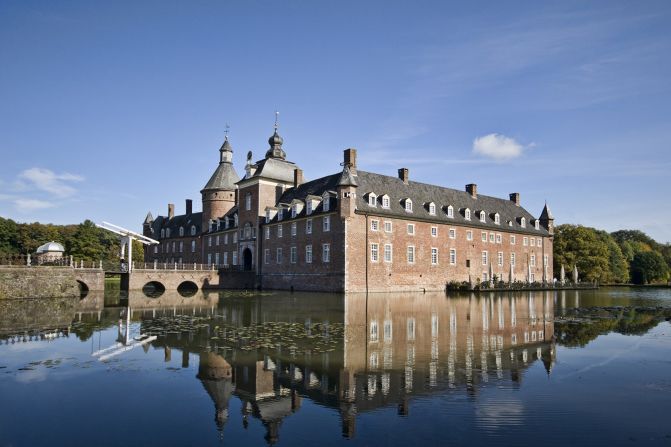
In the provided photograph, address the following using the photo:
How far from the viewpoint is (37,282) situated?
1147 inches

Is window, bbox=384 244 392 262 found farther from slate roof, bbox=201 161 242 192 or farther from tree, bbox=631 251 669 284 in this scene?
tree, bbox=631 251 669 284

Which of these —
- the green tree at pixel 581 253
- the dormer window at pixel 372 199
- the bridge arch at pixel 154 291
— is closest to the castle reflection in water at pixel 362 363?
the bridge arch at pixel 154 291

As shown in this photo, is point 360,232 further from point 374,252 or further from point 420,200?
point 420,200

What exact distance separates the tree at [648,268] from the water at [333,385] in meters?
69.5

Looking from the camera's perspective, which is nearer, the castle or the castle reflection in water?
the castle reflection in water

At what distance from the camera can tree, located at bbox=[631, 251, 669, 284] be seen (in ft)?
247

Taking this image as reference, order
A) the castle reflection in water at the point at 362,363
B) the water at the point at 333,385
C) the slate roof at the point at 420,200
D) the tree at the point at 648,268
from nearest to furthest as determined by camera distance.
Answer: the water at the point at 333,385 → the castle reflection in water at the point at 362,363 → the slate roof at the point at 420,200 → the tree at the point at 648,268

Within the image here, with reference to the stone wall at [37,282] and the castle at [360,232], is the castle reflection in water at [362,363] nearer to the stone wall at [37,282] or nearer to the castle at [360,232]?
the stone wall at [37,282]

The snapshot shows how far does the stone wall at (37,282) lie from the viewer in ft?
91.1

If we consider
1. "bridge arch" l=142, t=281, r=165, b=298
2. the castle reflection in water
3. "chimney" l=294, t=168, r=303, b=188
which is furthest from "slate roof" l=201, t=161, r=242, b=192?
the castle reflection in water

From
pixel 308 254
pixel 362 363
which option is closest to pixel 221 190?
pixel 308 254

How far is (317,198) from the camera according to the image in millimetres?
40781

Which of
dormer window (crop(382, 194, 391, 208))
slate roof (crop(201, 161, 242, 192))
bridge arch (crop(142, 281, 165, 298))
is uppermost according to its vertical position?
slate roof (crop(201, 161, 242, 192))

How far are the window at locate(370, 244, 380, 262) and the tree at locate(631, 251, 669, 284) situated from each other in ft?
190
